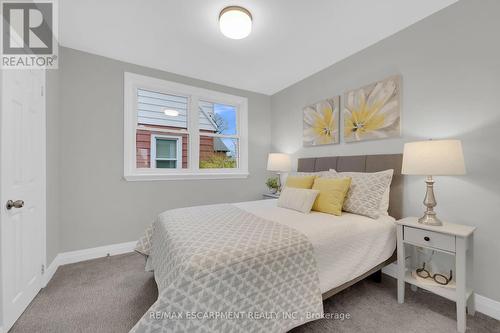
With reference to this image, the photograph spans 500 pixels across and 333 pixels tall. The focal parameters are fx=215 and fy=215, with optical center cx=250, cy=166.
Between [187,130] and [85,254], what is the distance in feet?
6.95

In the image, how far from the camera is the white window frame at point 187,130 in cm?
292

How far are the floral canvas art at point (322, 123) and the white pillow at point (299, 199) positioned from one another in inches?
42.0

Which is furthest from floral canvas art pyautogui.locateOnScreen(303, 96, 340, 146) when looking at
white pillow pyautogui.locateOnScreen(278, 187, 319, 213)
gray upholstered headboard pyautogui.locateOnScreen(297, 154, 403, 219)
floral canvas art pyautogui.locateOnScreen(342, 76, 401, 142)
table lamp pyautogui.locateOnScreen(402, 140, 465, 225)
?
table lamp pyautogui.locateOnScreen(402, 140, 465, 225)

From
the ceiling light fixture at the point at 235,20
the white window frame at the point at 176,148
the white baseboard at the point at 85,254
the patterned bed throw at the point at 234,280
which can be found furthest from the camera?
the white window frame at the point at 176,148

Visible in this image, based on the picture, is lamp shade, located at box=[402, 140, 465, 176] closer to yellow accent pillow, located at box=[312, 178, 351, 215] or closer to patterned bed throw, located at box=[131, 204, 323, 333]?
yellow accent pillow, located at box=[312, 178, 351, 215]

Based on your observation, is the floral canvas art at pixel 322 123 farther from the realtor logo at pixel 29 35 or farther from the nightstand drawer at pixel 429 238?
the realtor logo at pixel 29 35

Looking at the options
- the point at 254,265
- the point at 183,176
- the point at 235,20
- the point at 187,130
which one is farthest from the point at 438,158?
the point at 187,130

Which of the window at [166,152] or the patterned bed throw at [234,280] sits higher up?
the window at [166,152]

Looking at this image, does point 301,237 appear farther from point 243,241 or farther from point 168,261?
point 168,261

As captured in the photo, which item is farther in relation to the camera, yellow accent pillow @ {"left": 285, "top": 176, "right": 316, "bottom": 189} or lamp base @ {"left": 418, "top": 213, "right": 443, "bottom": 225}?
yellow accent pillow @ {"left": 285, "top": 176, "right": 316, "bottom": 189}

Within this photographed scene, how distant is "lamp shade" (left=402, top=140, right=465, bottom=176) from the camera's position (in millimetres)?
1590

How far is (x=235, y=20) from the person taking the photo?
195 cm

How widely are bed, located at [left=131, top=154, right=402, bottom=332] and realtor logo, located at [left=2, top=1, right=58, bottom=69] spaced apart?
5.51 feet

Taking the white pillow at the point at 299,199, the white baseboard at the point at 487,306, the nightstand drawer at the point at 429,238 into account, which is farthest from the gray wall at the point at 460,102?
the white pillow at the point at 299,199
